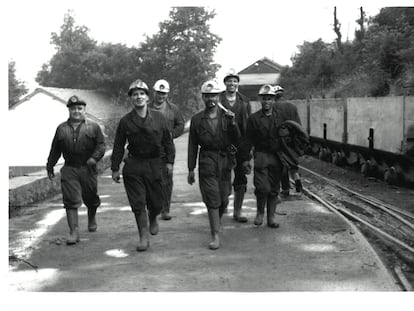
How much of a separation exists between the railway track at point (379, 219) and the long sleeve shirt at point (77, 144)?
3.59m

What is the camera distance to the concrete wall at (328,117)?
615 inches

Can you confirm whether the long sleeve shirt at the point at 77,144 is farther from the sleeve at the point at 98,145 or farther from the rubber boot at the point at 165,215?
the rubber boot at the point at 165,215

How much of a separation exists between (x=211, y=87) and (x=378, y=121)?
7.04m

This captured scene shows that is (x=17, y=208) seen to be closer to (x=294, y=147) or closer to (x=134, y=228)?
(x=134, y=228)

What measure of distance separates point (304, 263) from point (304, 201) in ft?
12.4

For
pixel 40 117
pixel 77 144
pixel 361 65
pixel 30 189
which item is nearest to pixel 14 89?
pixel 40 117

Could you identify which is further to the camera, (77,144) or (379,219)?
(379,219)

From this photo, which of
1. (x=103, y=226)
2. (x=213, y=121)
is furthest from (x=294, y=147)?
(x=103, y=226)

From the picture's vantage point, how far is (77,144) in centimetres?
716

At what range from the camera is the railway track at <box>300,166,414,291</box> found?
6.44 meters

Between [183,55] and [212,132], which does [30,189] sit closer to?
[183,55]

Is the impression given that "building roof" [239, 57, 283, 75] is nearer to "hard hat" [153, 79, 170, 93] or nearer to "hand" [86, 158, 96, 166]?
"hard hat" [153, 79, 170, 93]

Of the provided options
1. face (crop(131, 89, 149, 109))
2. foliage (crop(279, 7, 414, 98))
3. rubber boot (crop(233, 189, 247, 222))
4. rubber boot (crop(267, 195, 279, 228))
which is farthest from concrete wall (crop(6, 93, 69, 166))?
foliage (crop(279, 7, 414, 98))

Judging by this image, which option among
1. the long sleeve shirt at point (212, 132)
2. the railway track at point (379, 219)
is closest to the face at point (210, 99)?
the long sleeve shirt at point (212, 132)
